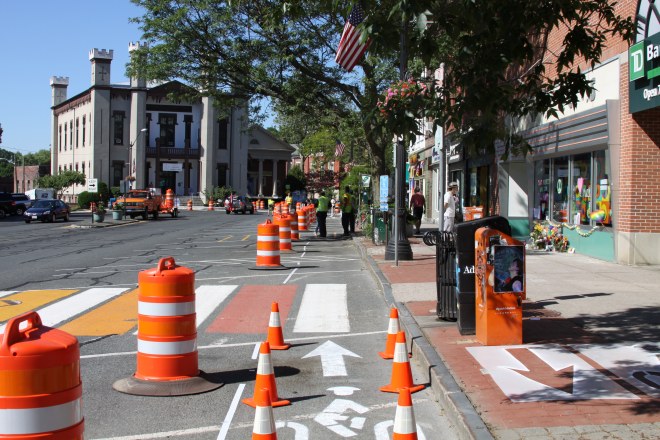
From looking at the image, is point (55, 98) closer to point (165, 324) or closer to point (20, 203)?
point (20, 203)

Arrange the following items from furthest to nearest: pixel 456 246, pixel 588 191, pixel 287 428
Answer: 1. pixel 588 191
2. pixel 456 246
3. pixel 287 428

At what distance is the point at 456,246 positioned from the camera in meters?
8.09

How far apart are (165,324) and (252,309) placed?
14.8 ft

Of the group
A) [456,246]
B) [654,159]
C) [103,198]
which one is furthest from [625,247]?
[103,198]

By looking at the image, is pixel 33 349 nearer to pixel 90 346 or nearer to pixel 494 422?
pixel 494 422

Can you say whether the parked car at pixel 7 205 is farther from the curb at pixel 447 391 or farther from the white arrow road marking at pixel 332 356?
the white arrow road marking at pixel 332 356

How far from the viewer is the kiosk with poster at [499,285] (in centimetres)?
734

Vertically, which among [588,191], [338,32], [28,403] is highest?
[338,32]

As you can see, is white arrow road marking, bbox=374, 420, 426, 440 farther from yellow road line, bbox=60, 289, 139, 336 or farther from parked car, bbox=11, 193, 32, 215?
parked car, bbox=11, 193, 32, 215

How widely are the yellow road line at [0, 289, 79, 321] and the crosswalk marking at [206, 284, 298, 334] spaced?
3044 millimetres

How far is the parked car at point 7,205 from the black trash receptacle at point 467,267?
165ft

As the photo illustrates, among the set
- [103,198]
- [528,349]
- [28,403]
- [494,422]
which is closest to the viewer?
[28,403]

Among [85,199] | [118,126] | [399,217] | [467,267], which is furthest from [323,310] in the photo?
[118,126]

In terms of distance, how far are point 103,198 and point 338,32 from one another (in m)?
47.0
